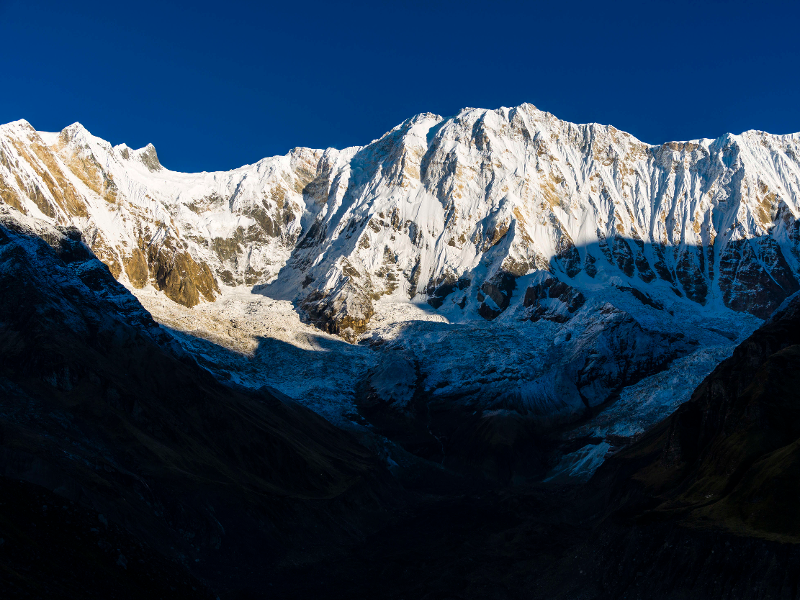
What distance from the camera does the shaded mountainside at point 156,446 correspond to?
6775cm

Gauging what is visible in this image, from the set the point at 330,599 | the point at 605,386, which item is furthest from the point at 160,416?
the point at 605,386

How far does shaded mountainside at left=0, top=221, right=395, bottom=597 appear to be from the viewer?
222 feet

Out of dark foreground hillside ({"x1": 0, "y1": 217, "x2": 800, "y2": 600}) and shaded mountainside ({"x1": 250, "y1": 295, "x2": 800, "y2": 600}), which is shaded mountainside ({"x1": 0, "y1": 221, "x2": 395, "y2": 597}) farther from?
shaded mountainside ({"x1": 250, "y1": 295, "x2": 800, "y2": 600})

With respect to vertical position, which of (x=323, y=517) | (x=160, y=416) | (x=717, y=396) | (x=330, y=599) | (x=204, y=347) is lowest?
(x=330, y=599)

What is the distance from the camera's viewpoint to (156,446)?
284 ft

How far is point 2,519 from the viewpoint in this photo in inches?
1623

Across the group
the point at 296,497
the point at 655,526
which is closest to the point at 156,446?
the point at 296,497

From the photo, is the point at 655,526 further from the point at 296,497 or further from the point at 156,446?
the point at 156,446

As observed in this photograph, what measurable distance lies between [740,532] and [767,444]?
60.7 feet

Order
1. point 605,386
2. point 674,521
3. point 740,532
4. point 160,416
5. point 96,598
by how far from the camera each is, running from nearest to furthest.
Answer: point 96,598 < point 740,532 < point 674,521 < point 160,416 < point 605,386

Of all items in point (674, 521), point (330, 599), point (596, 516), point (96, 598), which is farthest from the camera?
point (596, 516)

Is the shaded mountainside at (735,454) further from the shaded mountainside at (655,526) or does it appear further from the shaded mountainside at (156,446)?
the shaded mountainside at (156,446)

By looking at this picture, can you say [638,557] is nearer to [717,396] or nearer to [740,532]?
[740,532]

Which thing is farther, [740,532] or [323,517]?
[323,517]
